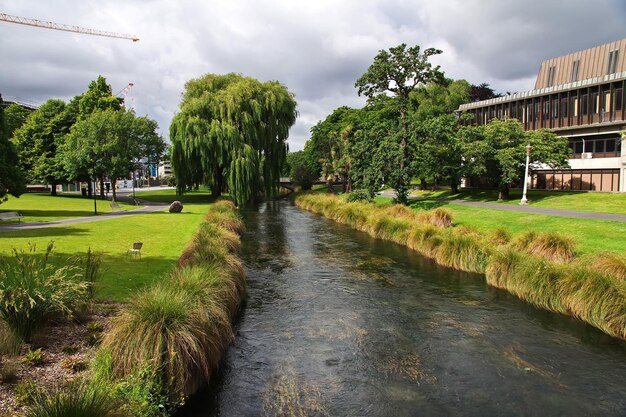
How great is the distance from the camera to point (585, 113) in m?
45.9

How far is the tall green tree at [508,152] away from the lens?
36625 millimetres

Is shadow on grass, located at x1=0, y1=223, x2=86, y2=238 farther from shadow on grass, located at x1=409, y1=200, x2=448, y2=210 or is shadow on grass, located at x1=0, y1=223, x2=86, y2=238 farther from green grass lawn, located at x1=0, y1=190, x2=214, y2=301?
shadow on grass, located at x1=409, y1=200, x2=448, y2=210

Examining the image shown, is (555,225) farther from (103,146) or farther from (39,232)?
(103,146)

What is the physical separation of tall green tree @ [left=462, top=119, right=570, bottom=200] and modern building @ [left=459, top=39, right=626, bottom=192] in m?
6.82

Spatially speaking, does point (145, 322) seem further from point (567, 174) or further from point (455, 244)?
point (567, 174)

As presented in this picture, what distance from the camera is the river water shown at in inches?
312

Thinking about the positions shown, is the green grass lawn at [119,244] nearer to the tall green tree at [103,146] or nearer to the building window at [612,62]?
the tall green tree at [103,146]

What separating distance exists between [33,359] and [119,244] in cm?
1136

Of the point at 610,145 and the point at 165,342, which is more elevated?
the point at 610,145

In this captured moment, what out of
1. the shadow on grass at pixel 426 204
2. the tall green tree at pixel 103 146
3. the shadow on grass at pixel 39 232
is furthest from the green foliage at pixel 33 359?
the tall green tree at pixel 103 146

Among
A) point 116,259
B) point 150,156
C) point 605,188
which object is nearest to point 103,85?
point 150,156

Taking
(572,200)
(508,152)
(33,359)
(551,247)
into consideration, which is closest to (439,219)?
(551,247)

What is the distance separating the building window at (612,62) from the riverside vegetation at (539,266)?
125 feet

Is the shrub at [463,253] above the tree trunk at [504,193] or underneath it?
underneath
